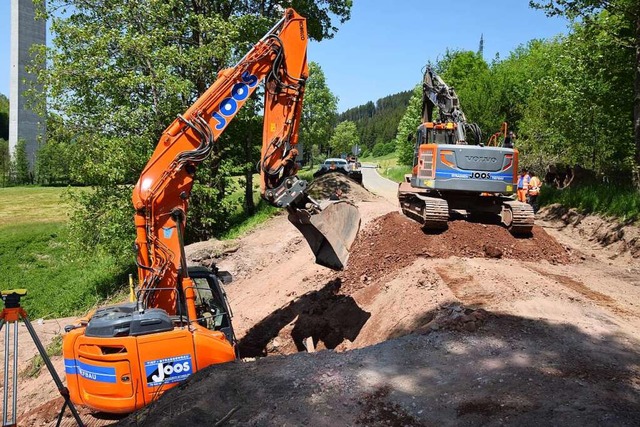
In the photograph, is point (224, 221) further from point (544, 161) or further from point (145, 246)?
point (544, 161)

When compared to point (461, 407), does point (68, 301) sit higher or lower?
lower

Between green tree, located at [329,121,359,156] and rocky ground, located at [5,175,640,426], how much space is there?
67.8 metres

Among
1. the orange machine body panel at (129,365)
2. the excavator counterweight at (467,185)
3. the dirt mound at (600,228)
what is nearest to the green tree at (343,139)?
the dirt mound at (600,228)

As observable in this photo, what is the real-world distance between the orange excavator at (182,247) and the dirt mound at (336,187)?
1141 centimetres

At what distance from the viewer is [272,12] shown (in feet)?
65.1

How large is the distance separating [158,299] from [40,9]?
13.9 metres

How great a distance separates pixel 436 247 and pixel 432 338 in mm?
4532

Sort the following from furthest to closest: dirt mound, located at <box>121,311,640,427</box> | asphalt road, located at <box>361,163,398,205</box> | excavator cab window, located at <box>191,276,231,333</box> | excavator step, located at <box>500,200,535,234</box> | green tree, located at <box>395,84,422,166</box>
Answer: green tree, located at <box>395,84,422,166</box> < asphalt road, located at <box>361,163,398,205</box> < excavator step, located at <box>500,200,535,234</box> < excavator cab window, located at <box>191,276,231,333</box> < dirt mound, located at <box>121,311,640,427</box>

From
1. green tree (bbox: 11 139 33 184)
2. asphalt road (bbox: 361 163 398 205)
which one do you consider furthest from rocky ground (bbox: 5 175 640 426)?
green tree (bbox: 11 139 33 184)

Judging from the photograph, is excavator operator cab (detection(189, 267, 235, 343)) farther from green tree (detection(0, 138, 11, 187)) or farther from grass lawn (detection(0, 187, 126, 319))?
green tree (detection(0, 138, 11, 187))

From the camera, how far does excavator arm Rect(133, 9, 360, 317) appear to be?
21.5 ft

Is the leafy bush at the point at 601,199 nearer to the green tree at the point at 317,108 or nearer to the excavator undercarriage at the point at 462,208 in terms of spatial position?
the excavator undercarriage at the point at 462,208

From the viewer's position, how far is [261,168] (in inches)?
289

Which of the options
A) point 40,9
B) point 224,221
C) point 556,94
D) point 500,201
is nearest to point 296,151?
point 500,201
